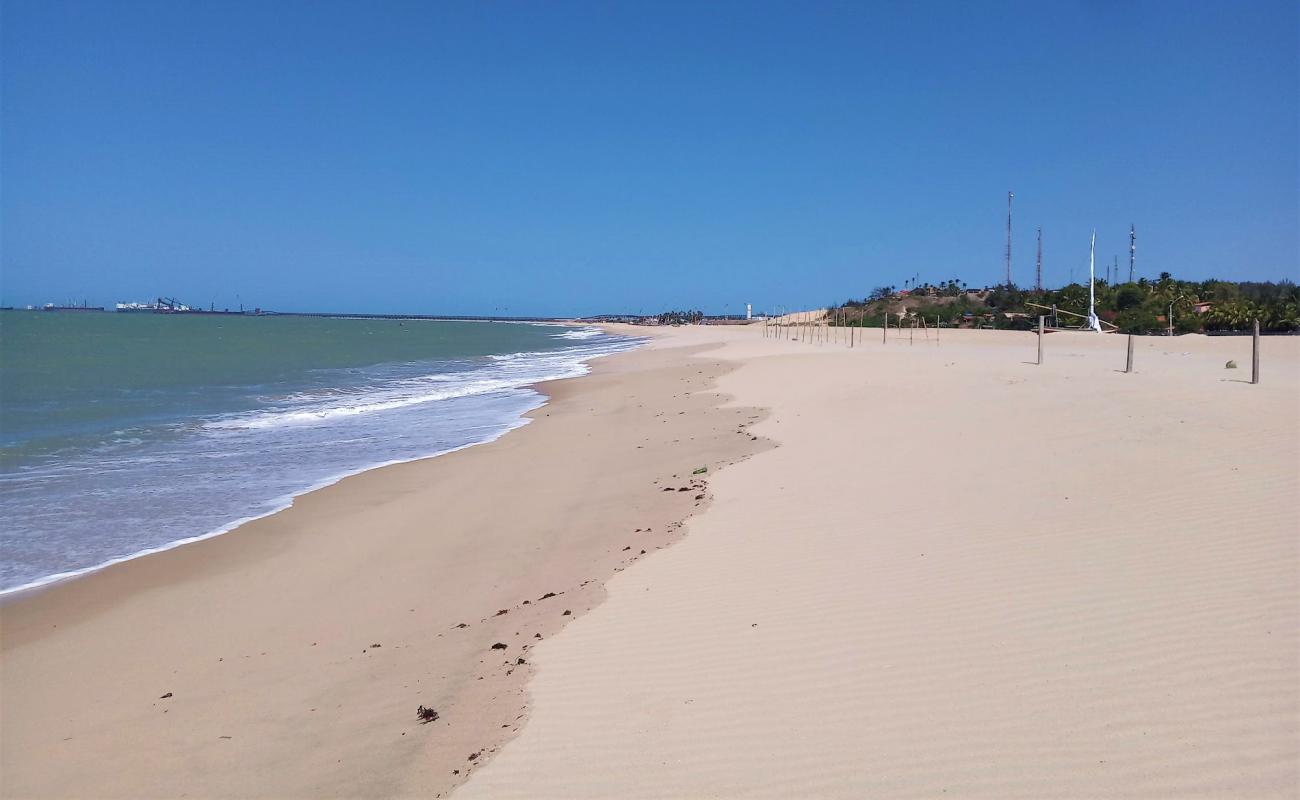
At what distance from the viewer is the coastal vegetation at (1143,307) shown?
42.4 metres

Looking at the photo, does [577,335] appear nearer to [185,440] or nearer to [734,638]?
[185,440]

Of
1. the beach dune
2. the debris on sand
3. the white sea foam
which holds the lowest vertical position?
the debris on sand

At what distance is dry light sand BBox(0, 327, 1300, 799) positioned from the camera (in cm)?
372

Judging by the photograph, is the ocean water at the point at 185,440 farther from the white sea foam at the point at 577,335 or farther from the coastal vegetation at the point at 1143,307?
the white sea foam at the point at 577,335

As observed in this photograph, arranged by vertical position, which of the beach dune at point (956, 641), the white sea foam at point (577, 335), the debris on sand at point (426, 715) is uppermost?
the white sea foam at point (577, 335)

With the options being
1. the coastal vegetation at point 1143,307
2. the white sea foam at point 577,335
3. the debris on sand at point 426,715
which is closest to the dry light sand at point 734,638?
the debris on sand at point 426,715

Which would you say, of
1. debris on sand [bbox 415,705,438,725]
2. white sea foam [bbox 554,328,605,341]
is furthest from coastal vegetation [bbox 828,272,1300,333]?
debris on sand [bbox 415,705,438,725]

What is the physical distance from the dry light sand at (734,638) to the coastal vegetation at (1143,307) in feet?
102

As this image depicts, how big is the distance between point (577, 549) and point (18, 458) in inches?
469

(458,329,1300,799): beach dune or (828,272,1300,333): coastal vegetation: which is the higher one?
(828,272,1300,333): coastal vegetation

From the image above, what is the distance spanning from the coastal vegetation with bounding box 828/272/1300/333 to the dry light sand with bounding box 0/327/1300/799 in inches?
1228

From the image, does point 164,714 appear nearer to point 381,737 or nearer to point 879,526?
point 381,737

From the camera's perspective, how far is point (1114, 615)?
4852 millimetres

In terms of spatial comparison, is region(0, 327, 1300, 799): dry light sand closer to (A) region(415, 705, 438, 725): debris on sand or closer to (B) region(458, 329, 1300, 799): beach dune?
(B) region(458, 329, 1300, 799): beach dune
